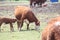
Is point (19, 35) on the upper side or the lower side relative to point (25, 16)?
lower

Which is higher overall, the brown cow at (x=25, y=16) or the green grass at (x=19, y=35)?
the brown cow at (x=25, y=16)

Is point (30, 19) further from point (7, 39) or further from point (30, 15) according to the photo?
point (7, 39)

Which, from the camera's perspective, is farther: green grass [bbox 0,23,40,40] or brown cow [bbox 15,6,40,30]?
brown cow [bbox 15,6,40,30]

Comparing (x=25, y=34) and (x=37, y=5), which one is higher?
(x=25, y=34)

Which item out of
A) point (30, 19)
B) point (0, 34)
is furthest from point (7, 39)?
point (30, 19)

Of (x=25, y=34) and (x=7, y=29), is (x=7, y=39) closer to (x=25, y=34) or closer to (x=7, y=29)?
(x=25, y=34)

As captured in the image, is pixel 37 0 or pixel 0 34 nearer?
pixel 0 34

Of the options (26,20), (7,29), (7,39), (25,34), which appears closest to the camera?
(7,39)

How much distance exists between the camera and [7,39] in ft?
31.8

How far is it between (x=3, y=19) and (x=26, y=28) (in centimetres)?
143

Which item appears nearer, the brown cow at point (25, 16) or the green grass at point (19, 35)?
the green grass at point (19, 35)

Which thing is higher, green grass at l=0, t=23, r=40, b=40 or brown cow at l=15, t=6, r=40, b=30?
brown cow at l=15, t=6, r=40, b=30

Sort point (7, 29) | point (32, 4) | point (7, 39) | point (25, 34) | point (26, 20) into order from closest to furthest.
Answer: point (7, 39), point (25, 34), point (7, 29), point (26, 20), point (32, 4)

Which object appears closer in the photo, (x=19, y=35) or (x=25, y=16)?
(x=19, y=35)
